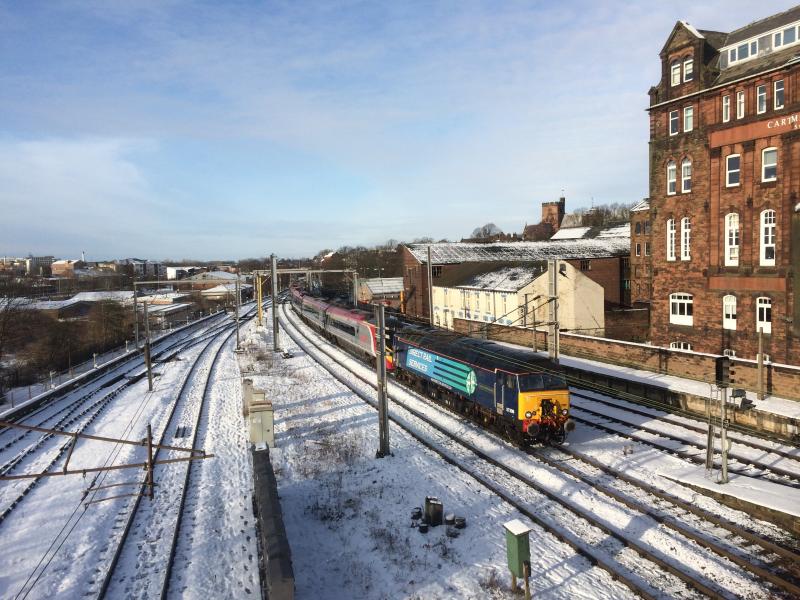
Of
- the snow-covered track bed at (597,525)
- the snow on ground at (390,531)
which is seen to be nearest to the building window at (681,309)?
the snow-covered track bed at (597,525)

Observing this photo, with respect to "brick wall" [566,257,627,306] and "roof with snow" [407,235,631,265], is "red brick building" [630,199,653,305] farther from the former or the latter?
"brick wall" [566,257,627,306]

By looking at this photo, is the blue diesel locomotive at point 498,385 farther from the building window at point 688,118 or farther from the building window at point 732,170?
the building window at point 688,118

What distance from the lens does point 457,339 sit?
21.8 meters

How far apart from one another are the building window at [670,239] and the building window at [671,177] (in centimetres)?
155

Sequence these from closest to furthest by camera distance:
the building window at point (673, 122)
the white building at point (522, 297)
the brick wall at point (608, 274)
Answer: the building window at point (673, 122)
the white building at point (522, 297)
the brick wall at point (608, 274)

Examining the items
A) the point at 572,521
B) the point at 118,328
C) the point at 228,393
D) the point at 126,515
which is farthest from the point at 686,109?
the point at 118,328

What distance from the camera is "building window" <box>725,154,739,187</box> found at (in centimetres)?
2519

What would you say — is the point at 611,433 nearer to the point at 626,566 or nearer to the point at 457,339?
the point at 457,339

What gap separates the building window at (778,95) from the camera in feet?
75.9

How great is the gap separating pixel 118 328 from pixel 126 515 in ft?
143

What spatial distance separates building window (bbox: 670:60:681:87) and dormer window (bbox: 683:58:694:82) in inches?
10.4

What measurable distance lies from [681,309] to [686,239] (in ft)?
12.1

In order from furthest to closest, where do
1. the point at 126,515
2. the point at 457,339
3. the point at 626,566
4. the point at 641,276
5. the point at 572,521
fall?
1. the point at 641,276
2. the point at 457,339
3. the point at 126,515
4. the point at 572,521
5. the point at 626,566

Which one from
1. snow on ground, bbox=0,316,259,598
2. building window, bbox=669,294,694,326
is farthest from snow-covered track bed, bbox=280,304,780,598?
building window, bbox=669,294,694,326
